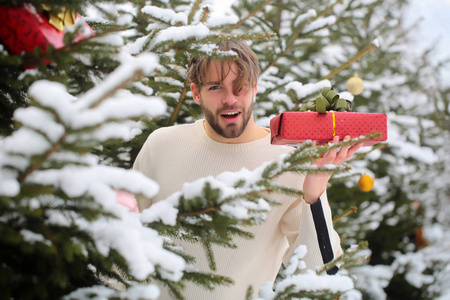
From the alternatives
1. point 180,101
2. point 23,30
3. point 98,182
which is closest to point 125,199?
point 98,182

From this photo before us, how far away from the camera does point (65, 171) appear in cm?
73

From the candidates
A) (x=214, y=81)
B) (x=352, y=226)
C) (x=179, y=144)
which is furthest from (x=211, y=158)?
(x=352, y=226)

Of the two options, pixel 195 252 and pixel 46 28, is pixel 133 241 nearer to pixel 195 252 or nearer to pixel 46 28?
pixel 46 28

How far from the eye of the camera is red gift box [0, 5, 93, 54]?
1.00 meters

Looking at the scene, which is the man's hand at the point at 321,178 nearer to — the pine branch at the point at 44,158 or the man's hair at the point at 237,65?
the man's hair at the point at 237,65

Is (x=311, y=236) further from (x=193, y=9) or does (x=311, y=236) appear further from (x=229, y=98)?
(x=193, y=9)

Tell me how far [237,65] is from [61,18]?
2.81 ft

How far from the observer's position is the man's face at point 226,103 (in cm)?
173

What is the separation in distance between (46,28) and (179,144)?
3.10ft

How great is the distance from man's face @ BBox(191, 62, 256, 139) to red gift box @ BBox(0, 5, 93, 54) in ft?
2.62

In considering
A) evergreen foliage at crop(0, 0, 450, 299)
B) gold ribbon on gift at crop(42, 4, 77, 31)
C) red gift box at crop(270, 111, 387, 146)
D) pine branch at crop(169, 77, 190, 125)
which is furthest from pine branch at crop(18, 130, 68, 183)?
pine branch at crop(169, 77, 190, 125)

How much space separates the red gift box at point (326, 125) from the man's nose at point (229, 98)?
28cm

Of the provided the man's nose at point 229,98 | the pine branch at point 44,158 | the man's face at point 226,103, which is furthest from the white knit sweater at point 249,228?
the pine branch at point 44,158

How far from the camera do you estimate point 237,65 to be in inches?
68.1
